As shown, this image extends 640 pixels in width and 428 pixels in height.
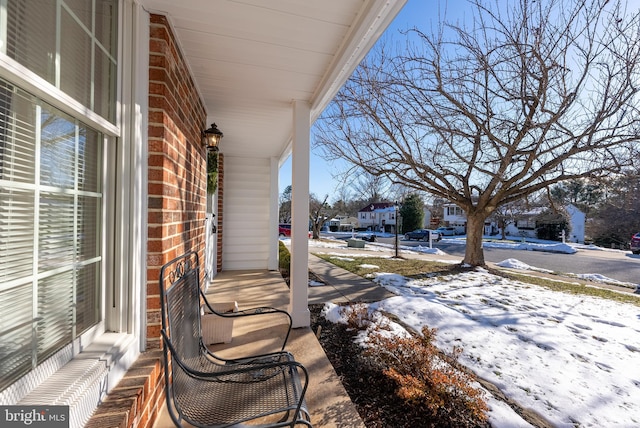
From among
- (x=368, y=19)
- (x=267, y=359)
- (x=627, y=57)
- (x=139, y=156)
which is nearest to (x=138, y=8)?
(x=139, y=156)

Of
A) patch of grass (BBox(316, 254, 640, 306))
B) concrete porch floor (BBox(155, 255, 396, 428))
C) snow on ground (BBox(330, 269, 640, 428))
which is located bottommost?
patch of grass (BBox(316, 254, 640, 306))

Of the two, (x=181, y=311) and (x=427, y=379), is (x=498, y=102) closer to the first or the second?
(x=427, y=379)

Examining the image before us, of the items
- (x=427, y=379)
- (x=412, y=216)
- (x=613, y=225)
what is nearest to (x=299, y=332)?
(x=427, y=379)

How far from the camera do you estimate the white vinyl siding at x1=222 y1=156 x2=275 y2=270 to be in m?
5.90

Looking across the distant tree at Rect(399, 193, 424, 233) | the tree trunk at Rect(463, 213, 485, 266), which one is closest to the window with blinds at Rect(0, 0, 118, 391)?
the tree trunk at Rect(463, 213, 485, 266)

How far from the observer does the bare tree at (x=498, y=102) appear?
195 inches

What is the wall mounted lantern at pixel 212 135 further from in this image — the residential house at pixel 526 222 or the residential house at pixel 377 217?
the residential house at pixel 377 217

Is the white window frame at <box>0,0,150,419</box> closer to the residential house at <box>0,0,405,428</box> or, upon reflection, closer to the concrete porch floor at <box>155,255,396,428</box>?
the residential house at <box>0,0,405,428</box>

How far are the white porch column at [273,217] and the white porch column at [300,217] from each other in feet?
9.70

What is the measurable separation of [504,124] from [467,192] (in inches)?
100.0

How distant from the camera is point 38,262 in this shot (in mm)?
1011

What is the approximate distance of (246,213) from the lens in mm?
6031

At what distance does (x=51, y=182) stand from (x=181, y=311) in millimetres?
890

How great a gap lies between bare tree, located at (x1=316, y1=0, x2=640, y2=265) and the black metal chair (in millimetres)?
6125
